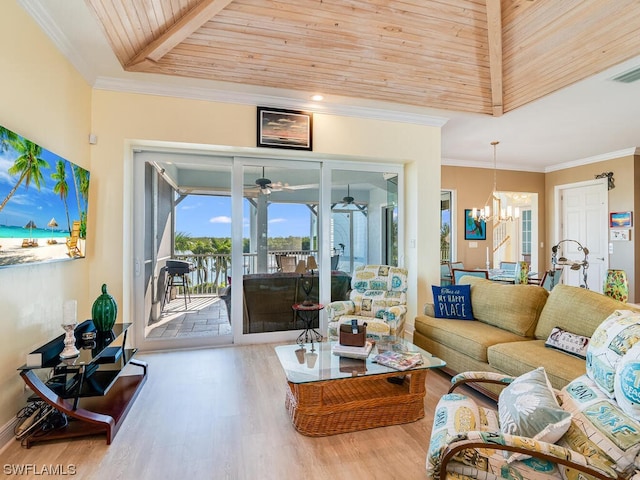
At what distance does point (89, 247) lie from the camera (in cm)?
319

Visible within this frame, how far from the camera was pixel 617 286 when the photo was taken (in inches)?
102

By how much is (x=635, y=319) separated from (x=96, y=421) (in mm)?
3097

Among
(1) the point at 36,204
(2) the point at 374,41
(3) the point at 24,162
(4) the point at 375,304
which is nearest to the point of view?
(3) the point at 24,162

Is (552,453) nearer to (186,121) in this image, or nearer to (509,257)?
(186,121)

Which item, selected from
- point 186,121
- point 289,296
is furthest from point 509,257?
point 186,121

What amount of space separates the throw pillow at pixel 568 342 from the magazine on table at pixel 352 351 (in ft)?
4.48

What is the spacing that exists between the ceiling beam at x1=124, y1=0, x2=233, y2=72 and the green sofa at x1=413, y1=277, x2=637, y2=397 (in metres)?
3.35

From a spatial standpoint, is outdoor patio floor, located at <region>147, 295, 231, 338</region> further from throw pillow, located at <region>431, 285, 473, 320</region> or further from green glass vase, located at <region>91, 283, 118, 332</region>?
throw pillow, located at <region>431, 285, 473, 320</region>

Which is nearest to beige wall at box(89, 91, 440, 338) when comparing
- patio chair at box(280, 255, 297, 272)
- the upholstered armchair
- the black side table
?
patio chair at box(280, 255, 297, 272)

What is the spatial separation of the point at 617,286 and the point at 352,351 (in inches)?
84.3

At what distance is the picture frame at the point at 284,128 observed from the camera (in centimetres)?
367

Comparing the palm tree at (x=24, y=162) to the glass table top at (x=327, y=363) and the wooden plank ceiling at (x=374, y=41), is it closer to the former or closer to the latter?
the wooden plank ceiling at (x=374, y=41)

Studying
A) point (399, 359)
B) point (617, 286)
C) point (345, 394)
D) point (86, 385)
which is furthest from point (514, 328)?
point (86, 385)

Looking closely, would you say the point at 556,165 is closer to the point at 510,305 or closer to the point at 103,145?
the point at 510,305
